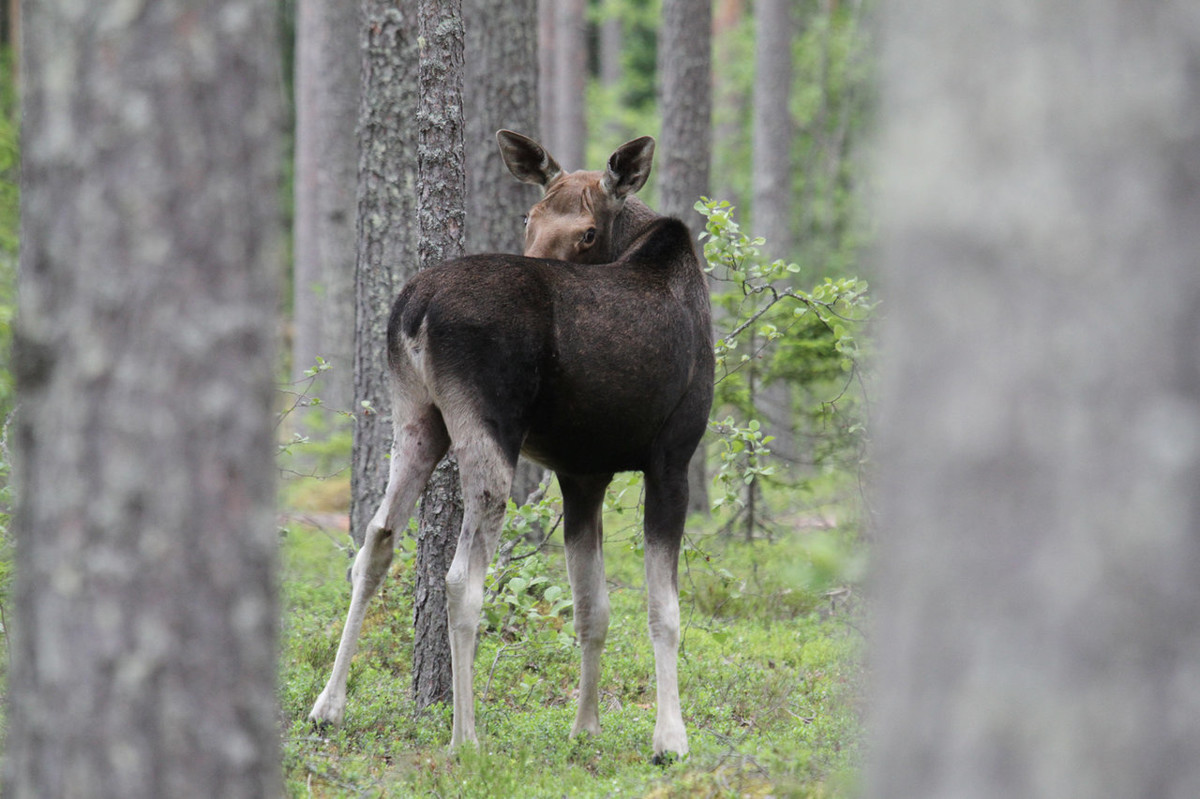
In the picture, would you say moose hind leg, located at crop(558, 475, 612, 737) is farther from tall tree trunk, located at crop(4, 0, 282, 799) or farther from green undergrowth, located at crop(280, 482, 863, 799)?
tall tree trunk, located at crop(4, 0, 282, 799)

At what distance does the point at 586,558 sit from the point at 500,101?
21.0 ft

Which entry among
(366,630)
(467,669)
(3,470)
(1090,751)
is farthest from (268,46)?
(366,630)

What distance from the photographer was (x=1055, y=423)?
1.92 m

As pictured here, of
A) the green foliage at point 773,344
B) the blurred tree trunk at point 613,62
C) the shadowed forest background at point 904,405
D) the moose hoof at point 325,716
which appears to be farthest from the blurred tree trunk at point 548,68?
the shadowed forest background at point 904,405

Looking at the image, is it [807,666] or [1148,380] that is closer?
[1148,380]

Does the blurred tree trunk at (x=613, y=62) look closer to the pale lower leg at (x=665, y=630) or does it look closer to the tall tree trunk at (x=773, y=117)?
the tall tree trunk at (x=773, y=117)

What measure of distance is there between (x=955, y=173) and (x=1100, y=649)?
0.86 metres

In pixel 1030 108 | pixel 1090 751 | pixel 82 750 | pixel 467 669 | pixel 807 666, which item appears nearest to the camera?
pixel 1090 751

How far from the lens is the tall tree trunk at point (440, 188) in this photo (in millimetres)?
5938

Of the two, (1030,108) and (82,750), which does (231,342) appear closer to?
(82,750)

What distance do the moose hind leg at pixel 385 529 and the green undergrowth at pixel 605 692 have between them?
0.58 feet

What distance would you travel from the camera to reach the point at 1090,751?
1838 mm

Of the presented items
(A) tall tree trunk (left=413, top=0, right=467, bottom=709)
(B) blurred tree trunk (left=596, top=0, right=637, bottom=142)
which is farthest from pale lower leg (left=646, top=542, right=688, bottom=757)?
(B) blurred tree trunk (left=596, top=0, right=637, bottom=142)

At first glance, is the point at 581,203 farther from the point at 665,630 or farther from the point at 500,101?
the point at 500,101
